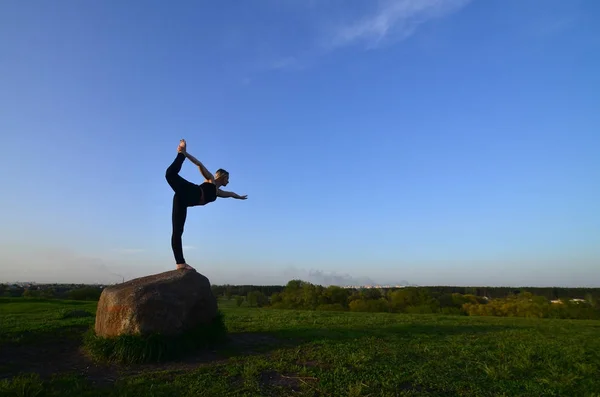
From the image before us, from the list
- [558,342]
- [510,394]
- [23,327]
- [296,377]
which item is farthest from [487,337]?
[23,327]

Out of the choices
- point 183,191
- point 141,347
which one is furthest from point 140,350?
point 183,191

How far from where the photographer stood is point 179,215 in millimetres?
9641

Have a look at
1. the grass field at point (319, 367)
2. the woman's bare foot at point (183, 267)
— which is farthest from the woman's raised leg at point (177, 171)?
the grass field at point (319, 367)

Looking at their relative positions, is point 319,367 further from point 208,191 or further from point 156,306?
point 208,191

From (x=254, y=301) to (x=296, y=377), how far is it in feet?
130

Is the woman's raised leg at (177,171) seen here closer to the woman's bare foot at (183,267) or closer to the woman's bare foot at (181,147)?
the woman's bare foot at (181,147)

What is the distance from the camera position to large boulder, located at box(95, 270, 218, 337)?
786 centimetres

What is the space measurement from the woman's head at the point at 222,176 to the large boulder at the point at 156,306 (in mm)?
2433

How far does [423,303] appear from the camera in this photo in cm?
3975

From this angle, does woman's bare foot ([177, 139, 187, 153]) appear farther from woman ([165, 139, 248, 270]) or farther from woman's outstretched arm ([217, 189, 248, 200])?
woman's outstretched arm ([217, 189, 248, 200])

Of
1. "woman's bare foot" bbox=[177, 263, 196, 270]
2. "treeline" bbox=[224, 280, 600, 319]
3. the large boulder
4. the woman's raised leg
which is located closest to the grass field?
the large boulder

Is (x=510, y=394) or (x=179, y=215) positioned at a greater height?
(x=179, y=215)

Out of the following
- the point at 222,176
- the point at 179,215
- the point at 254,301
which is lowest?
the point at 254,301

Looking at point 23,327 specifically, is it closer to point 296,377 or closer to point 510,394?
point 296,377
